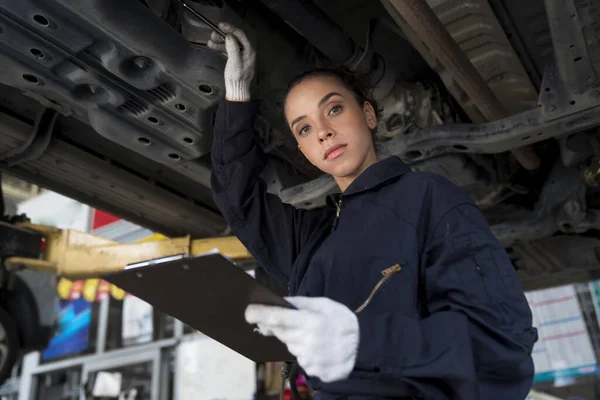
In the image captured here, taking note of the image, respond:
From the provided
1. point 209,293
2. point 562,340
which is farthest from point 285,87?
point 562,340

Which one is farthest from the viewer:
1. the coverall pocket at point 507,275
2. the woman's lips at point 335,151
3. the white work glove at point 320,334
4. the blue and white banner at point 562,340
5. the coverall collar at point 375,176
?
the blue and white banner at point 562,340

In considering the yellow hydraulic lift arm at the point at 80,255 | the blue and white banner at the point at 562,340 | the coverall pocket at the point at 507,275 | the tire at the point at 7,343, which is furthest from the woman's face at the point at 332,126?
the blue and white banner at the point at 562,340

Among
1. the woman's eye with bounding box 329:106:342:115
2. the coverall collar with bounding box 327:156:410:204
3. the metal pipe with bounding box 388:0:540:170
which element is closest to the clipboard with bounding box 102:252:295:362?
the coverall collar with bounding box 327:156:410:204

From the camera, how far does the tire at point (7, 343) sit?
335cm

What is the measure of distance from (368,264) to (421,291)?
132 millimetres

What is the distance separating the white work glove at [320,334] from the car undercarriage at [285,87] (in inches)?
39.9

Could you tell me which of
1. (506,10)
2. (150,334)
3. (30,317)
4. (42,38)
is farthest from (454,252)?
(150,334)

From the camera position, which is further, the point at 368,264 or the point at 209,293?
the point at 368,264

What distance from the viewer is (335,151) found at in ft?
4.77

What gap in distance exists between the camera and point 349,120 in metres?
1.49

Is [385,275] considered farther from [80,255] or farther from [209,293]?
[80,255]

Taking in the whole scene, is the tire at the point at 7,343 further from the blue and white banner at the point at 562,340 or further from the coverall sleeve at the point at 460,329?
the blue and white banner at the point at 562,340

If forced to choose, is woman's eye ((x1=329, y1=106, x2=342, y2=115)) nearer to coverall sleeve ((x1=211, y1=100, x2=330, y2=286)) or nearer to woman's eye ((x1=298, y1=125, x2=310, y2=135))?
woman's eye ((x1=298, y1=125, x2=310, y2=135))

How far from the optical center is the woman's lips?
1.45 m
